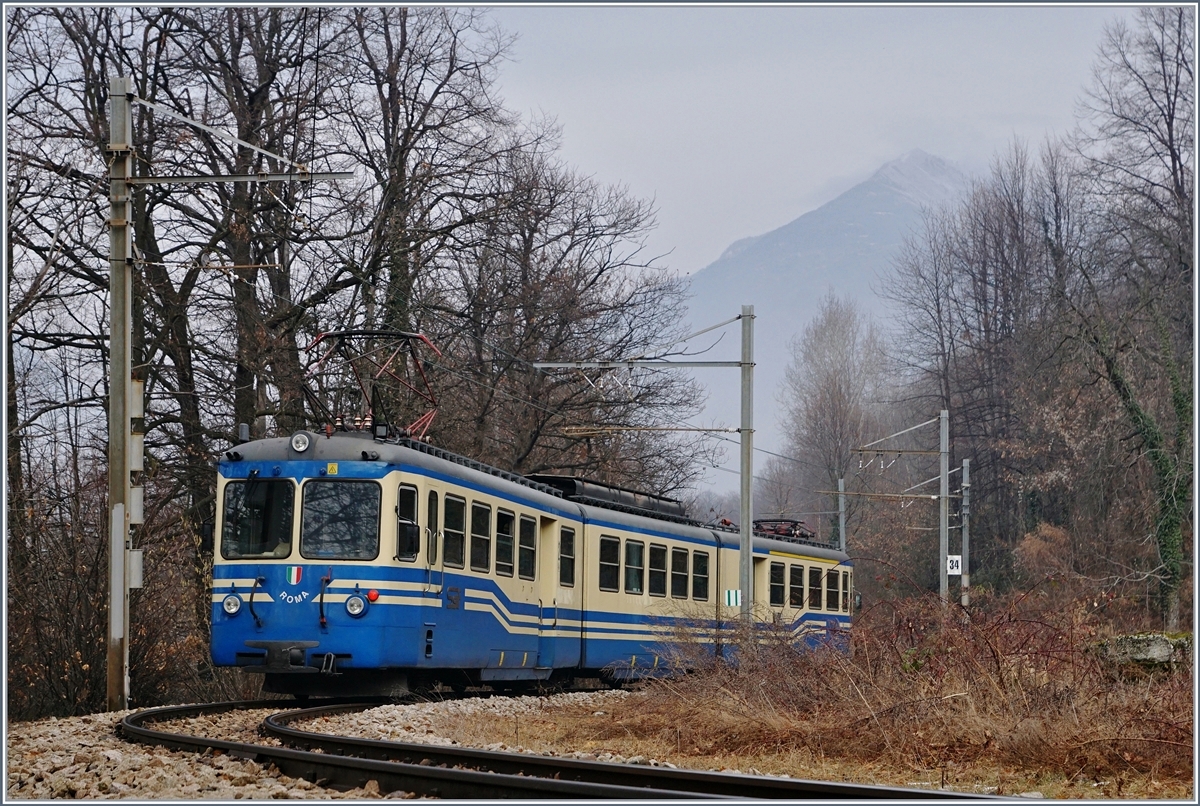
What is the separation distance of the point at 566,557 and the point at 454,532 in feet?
11.5

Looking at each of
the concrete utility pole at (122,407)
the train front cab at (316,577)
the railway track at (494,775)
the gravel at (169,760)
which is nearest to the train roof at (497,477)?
the train front cab at (316,577)

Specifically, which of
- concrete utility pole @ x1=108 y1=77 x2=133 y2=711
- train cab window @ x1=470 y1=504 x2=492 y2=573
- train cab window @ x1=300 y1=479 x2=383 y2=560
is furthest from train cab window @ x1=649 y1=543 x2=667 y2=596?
concrete utility pole @ x1=108 y1=77 x2=133 y2=711

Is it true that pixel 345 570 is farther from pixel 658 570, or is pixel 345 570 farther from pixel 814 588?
pixel 814 588

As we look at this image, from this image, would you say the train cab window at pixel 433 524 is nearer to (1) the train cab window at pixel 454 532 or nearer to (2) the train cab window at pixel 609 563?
(1) the train cab window at pixel 454 532

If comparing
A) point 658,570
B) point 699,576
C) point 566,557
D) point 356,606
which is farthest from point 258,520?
point 699,576

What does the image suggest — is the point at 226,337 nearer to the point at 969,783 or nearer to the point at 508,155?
the point at 508,155

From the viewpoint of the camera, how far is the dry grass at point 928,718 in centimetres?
986

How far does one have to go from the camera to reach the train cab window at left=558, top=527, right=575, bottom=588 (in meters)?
18.8

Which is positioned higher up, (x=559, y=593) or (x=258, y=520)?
(x=258, y=520)

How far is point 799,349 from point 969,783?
82670mm

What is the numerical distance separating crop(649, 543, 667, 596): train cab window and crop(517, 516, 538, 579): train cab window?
3.68 metres

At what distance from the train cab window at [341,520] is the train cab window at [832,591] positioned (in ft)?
47.6

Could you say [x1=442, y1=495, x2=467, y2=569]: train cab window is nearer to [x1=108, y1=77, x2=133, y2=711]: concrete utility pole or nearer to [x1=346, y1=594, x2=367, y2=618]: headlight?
[x1=346, y1=594, x2=367, y2=618]: headlight

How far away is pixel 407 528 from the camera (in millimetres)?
14891
